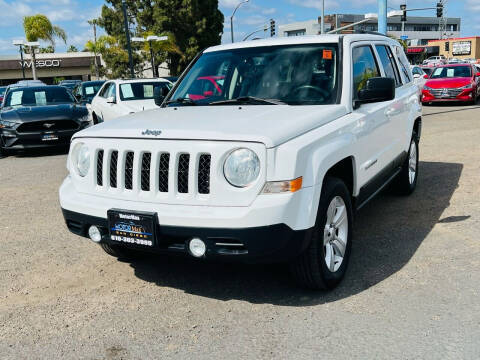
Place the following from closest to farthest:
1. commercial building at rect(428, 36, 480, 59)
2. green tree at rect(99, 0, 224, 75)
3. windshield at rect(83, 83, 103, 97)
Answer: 1. windshield at rect(83, 83, 103, 97)
2. green tree at rect(99, 0, 224, 75)
3. commercial building at rect(428, 36, 480, 59)

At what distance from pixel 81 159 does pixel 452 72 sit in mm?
19953

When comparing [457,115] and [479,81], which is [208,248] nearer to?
[457,115]

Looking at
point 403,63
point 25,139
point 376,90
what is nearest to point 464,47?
point 25,139

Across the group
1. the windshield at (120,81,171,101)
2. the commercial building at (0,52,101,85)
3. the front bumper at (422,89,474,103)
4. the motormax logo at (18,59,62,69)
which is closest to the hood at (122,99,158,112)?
the windshield at (120,81,171,101)

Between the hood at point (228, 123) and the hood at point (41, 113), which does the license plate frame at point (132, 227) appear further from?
the hood at point (41, 113)

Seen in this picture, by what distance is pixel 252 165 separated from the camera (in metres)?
3.22

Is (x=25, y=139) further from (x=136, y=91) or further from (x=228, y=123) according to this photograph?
(x=228, y=123)

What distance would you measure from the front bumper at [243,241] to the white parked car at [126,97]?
8.77 metres

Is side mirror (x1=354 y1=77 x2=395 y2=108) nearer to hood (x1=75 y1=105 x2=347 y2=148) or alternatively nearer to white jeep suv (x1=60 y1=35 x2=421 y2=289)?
white jeep suv (x1=60 y1=35 x2=421 y2=289)

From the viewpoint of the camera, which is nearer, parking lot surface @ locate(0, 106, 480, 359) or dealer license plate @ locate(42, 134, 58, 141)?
parking lot surface @ locate(0, 106, 480, 359)

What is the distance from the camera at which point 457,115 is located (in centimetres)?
1639

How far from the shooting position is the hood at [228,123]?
10.8ft

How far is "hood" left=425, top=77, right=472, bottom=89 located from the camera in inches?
778

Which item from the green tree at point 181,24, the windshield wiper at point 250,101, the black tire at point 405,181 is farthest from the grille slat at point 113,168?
the green tree at point 181,24
